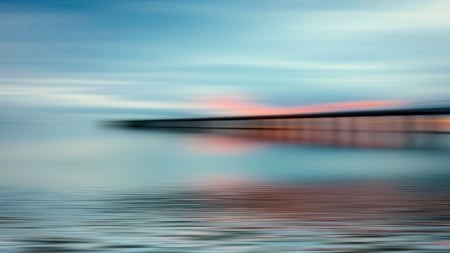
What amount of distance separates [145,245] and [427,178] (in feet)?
34.5

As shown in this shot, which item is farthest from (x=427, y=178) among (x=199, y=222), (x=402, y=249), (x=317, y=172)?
(x=402, y=249)

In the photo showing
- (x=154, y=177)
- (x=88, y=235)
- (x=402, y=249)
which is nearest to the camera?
(x=402, y=249)

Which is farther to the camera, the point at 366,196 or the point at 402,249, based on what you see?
the point at 366,196

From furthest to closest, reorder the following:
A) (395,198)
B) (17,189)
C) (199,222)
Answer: (17,189), (395,198), (199,222)

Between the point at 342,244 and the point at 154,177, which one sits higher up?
the point at 154,177

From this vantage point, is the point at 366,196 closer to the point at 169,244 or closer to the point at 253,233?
the point at 253,233

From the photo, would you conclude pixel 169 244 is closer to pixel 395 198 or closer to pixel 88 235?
pixel 88 235

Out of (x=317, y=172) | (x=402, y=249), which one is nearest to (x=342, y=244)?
(x=402, y=249)

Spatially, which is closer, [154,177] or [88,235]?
[88,235]

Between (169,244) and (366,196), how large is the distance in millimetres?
5541

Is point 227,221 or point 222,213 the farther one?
point 222,213

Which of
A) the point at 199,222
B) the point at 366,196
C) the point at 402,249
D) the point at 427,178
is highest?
the point at 427,178

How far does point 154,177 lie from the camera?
15797 millimetres

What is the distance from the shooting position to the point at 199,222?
26.1 ft
